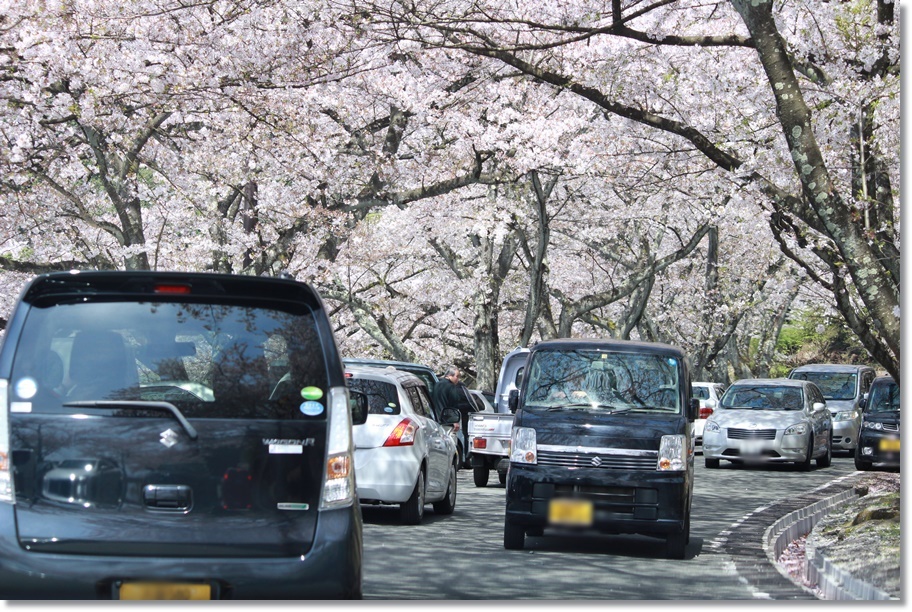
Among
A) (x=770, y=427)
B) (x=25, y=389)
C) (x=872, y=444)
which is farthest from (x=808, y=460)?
(x=25, y=389)

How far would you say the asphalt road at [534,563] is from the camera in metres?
8.61

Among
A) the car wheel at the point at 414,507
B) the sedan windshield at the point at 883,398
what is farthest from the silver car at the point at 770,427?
the car wheel at the point at 414,507

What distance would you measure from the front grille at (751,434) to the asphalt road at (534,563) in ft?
21.8

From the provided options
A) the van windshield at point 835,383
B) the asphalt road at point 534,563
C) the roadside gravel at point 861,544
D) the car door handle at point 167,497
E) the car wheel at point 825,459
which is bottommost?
the asphalt road at point 534,563

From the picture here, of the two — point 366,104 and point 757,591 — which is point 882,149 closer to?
point 757,591

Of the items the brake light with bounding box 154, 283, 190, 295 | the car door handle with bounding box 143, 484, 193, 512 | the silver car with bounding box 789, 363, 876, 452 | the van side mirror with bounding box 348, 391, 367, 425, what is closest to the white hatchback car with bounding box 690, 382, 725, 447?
the silver car with bounding box 789, 363, 876, 452

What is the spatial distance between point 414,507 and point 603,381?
2.39 metres

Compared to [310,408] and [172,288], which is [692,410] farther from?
[172,288]

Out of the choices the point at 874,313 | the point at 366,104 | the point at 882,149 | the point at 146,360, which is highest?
the point at 366,104

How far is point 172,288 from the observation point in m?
5.59

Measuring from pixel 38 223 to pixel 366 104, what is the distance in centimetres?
726

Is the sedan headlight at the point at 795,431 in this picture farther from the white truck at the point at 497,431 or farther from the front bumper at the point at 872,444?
the white truck at the point at 497,431

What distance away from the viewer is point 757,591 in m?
8.98

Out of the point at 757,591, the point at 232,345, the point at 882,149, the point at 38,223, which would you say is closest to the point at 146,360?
the point at 232,345
